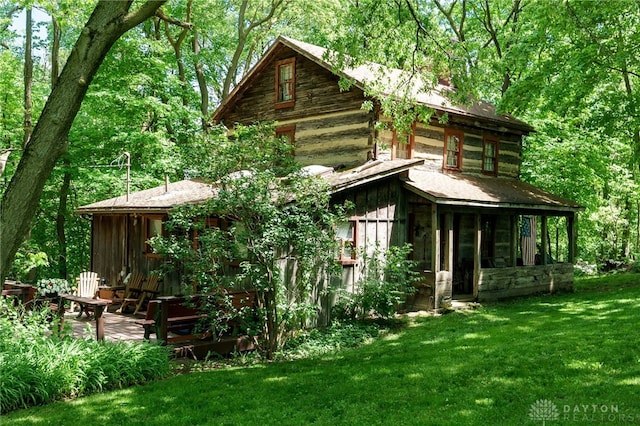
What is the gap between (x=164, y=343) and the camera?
1029cm

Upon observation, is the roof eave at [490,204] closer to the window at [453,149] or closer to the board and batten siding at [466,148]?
the board and batten siding at [466,148]

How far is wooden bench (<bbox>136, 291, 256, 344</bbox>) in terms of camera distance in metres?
10.4

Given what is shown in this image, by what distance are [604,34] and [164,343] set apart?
1587cm

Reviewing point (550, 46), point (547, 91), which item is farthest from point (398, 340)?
point (550, 46)

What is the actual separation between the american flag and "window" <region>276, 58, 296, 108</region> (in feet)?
31.0

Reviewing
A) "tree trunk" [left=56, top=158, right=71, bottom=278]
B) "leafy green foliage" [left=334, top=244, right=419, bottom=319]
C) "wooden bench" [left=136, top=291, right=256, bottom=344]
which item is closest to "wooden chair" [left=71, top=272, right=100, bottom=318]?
"wooden bench" [left=136, top=291, right=256, bottom=344]

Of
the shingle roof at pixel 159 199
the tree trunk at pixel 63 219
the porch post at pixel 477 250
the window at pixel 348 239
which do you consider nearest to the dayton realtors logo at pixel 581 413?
the window at pixel 348 239

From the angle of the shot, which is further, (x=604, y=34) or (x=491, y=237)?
(x=491, y=237)

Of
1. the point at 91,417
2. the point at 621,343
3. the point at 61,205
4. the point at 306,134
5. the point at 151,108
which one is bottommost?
the point at 91,417

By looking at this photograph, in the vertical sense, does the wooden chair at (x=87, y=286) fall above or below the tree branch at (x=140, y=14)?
below

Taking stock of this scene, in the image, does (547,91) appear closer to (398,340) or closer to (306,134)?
(306,134)

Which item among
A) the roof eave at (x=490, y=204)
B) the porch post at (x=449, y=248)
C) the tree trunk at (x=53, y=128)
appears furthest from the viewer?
the porch post at (x=449, y=248)

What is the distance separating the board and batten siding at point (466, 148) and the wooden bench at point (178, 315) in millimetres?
6219

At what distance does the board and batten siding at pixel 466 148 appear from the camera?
57.0ft
